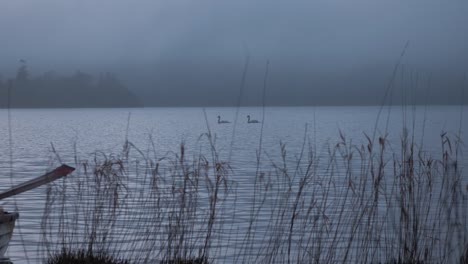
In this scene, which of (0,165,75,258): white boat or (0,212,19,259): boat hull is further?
(0,212,19,259): boat hull

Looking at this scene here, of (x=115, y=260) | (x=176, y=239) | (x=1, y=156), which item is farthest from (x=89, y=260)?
(x=1, y=156)

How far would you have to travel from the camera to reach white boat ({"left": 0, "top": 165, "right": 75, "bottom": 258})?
18.5ft

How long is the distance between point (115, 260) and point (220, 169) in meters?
1.52

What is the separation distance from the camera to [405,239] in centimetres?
558

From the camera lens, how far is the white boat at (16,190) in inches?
223

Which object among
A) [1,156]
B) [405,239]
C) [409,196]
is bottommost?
[1,156]

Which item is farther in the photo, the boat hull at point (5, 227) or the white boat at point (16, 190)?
the boat hull at point (5, 227)

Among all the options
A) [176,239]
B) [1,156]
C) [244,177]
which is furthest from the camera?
[1,156]

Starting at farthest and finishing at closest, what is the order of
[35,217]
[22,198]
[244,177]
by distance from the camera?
1. [244,177]
2. [22,198]
3. [35,217]

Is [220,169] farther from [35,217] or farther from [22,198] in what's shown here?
[22,198]

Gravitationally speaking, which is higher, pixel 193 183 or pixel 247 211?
pixel 193 183

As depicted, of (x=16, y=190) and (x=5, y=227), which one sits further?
(x=5, y=227)

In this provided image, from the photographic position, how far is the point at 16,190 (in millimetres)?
5691

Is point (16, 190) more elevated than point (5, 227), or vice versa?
point (16, 190)
